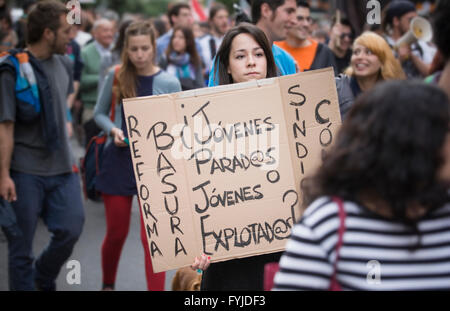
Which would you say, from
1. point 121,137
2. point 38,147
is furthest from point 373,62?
point 38,147

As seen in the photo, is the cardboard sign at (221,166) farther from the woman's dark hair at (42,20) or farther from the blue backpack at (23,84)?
the woman's dark hair at (42,20)

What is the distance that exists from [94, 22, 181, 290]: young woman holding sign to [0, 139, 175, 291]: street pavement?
1.24 ft

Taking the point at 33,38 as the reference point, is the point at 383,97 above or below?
Result: below

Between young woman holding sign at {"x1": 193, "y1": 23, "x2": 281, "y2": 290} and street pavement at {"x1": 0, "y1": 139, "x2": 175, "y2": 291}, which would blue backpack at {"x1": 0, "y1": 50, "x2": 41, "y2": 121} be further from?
young woman holding sign at {"x1": 193, "y1": 23, "x2": 281, "y2": 290}

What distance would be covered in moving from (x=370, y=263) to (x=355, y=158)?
29 cm

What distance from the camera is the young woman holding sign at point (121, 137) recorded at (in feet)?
14.2

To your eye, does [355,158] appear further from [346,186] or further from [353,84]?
[353,84]

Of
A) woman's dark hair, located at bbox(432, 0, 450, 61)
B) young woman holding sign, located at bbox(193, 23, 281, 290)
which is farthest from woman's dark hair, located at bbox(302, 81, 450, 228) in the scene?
young woman holding sign, located at bbox(193, 23, 281, 290)

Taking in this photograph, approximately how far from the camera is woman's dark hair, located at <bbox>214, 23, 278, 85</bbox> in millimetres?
Answer: 3244

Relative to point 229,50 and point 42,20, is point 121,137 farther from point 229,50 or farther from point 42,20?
point 229,50

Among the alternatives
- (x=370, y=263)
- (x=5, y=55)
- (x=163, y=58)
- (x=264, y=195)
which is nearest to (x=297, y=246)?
(x=370, y=263)

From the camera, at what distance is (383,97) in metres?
1.62

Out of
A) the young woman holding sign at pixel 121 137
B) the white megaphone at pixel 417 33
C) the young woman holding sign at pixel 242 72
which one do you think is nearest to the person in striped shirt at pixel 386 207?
the young woman holding sign at pixel 242 72

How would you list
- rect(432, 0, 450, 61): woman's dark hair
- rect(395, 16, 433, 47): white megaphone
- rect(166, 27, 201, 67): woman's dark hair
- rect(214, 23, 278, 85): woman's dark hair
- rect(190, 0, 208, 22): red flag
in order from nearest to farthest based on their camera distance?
1. rect(432, 0, 450, 61): woman's dark hair
2. rect(214, 23, 278, 85): woman's dark hair
3. rect(395, 16, 433, 47): white megaphone
4. rect(166, 27, 201, 67): woman's dark hair
5. rect(190, 0, 208, 22): red flag
